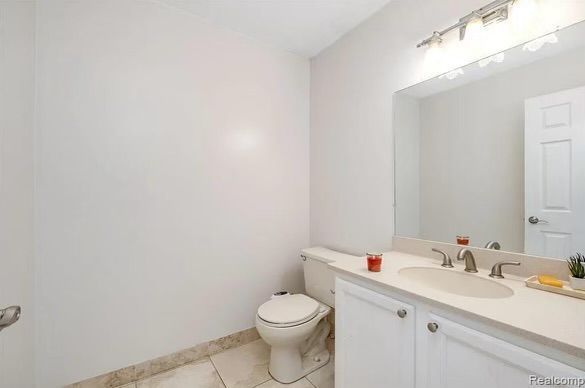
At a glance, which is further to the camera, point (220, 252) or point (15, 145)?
point (220, 252)

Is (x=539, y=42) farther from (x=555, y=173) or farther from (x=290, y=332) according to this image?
(x=290, y=332)

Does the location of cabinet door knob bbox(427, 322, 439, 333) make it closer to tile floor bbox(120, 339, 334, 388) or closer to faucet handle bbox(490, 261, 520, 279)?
faucet handle bbox(490, 261, 520, 279)

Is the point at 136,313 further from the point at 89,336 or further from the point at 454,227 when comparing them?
the point at 454,227

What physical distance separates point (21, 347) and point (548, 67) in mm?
2649

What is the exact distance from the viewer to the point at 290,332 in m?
1.46

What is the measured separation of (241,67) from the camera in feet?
6.35

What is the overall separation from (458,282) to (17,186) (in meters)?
2.08

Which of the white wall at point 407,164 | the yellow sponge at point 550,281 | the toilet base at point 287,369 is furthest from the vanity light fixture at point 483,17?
the toilet base at point 287,369

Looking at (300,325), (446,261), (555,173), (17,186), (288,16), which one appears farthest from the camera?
(288,16)

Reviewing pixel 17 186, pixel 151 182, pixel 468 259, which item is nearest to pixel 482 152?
pixel 468 259

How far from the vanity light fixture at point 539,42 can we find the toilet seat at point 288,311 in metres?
1.73

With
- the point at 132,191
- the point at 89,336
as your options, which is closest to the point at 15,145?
the point at 132,191

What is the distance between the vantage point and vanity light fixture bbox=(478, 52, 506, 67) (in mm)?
1145

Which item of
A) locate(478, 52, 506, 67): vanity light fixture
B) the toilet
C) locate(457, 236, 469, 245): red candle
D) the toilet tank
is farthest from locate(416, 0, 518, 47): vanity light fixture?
the toilet
